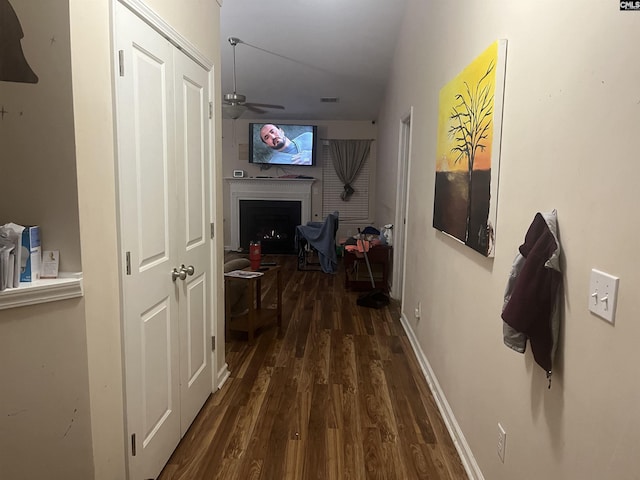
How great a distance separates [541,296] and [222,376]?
223cm

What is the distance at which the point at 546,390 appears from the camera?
4.24 ft

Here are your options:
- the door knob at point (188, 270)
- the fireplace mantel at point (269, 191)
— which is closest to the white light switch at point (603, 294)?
the door knob at point (188, 270)

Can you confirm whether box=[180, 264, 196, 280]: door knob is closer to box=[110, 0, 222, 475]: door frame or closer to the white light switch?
box=[110, 0, 222, 475]: door frame

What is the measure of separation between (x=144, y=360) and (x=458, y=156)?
6.08 feet

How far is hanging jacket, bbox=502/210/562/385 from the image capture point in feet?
3.98

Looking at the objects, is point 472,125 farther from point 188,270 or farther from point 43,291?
point 43,291

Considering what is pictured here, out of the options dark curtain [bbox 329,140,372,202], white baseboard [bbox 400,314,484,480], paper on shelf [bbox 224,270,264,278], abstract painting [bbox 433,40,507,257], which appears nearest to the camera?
abstract painting [bbox 433,40,507,257]

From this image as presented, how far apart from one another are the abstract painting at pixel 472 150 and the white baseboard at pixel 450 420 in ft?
3.22

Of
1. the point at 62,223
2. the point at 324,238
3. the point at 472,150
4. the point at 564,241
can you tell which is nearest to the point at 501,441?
the point at 564,241

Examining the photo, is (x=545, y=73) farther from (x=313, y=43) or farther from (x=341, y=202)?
(x=341, y=202)

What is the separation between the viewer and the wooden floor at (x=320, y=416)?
79.3 inches

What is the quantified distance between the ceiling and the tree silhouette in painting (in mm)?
2869

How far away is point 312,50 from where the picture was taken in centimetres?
A: 532

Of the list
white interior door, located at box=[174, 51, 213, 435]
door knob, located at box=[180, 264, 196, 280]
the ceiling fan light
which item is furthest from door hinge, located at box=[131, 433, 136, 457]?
the ceiling fan light
